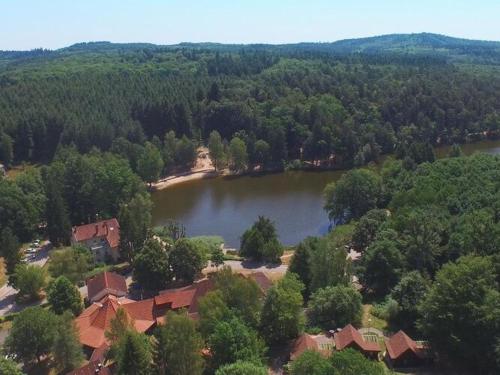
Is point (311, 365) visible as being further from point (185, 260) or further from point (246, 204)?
point (246, 204)

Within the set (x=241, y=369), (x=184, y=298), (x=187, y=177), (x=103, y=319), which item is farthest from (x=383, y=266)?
(x=187, y=177)

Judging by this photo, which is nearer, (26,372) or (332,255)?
(26,372)

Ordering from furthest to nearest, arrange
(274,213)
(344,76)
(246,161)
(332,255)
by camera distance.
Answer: (344,76)
(246,161)
(274,213)
(332,255)

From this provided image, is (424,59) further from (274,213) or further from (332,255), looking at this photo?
(332,255)

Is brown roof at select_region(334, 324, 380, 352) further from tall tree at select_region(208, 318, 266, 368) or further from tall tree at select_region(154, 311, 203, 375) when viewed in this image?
tall tree at select_region(154, 311, 203, 375)

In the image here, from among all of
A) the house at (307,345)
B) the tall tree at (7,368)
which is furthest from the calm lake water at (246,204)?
the tall tree at (7,368)

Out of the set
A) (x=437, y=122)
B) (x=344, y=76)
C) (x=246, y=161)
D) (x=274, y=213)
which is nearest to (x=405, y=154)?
(x=274, y=213)
